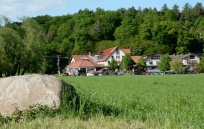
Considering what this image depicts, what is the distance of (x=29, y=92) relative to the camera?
9.10 m

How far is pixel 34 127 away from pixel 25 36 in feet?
178

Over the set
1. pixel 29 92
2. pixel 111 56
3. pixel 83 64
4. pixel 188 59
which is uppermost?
pixel 111 56

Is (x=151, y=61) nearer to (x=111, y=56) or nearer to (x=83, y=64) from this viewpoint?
(x=111, y=56)

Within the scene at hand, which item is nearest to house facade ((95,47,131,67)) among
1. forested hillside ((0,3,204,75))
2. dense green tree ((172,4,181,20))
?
forested hillside ((0,3,204,75))

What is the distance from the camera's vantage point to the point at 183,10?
184 meters

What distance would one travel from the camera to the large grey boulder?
8.91 m

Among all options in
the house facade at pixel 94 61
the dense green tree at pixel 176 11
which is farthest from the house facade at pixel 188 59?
the dense green tree at pixel 176 11

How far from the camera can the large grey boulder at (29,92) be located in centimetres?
891

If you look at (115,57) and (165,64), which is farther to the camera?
(115,57)

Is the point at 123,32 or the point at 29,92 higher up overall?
the point at 123,32

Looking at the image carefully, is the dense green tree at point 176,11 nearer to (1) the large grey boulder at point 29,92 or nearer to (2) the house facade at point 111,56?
(2) the house facade at point 111,56

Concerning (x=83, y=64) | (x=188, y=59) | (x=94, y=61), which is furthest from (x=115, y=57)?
(x=188, y=59)

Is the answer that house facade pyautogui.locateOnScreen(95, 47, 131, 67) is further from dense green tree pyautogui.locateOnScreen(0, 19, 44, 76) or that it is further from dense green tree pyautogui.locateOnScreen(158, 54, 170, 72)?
dense green tree pyautogui.locateOnScreen(0, 19, 44, 76)

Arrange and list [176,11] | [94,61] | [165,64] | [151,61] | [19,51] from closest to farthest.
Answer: [19,51], [165,64], [151,61], [94,61], [176,11]
